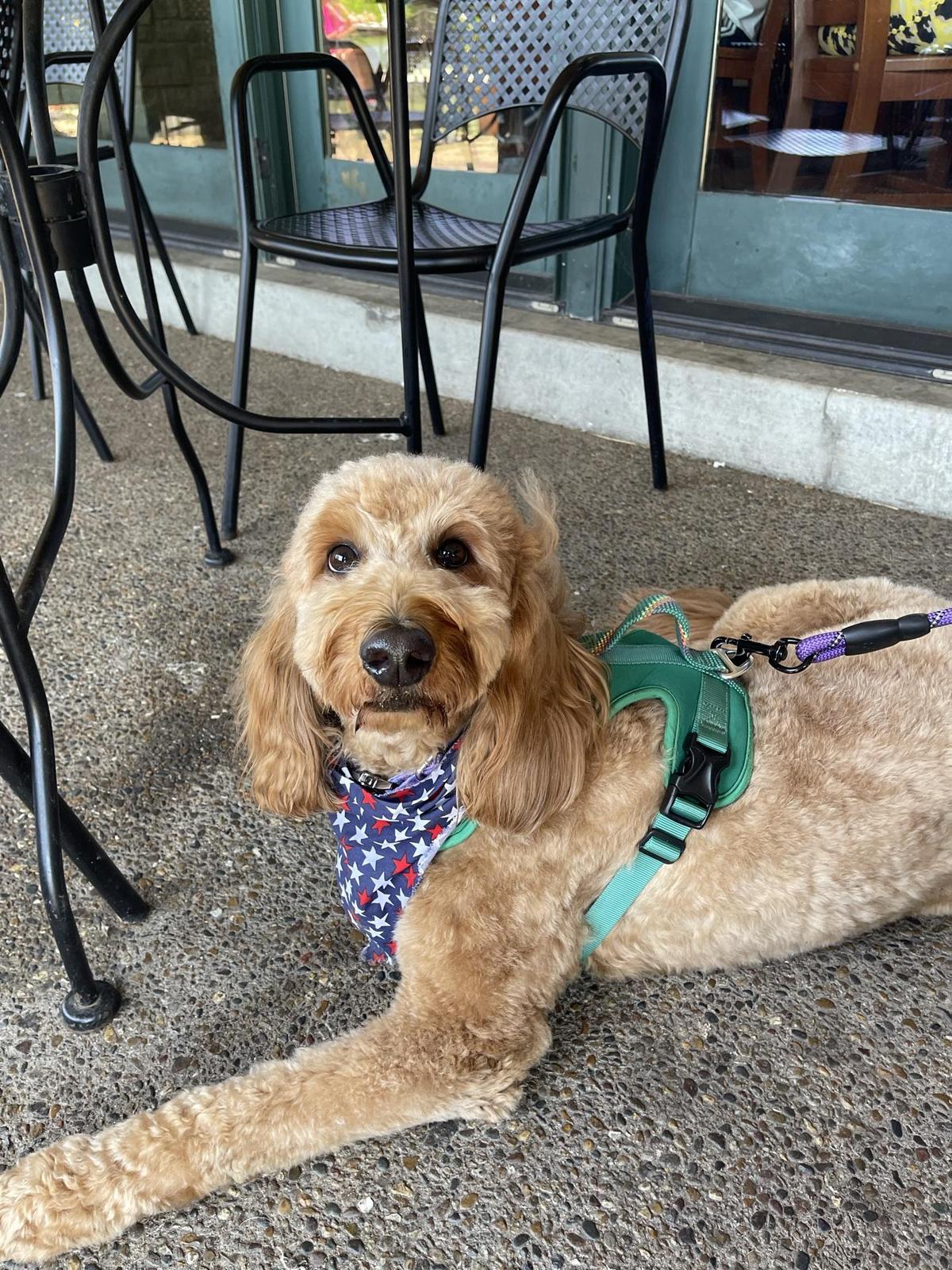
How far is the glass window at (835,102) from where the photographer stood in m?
3.35

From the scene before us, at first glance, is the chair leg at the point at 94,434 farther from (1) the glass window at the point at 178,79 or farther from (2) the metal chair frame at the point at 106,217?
(1) the glass window at the point at 178,79

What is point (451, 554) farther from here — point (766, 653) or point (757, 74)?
point (757, 74)

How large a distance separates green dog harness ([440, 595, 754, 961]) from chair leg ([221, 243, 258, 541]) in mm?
1757

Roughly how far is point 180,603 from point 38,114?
1.36 meters

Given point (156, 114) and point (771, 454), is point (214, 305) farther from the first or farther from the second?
point (771, 454)

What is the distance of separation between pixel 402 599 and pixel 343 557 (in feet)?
0.66

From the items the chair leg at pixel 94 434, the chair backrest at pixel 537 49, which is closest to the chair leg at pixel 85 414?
the chair leg at pixel 94 434

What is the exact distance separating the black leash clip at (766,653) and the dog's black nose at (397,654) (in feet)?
2.09

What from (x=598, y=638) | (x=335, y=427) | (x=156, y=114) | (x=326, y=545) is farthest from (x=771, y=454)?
(x=156, y=114)

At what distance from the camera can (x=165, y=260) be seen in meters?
4.55

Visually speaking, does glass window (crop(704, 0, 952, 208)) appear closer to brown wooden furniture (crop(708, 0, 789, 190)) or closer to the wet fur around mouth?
brown wooden furniture (crop(708, 0, 789, 190))

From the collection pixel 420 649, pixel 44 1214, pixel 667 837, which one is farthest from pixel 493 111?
pixel 44 1214

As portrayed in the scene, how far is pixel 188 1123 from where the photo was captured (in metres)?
1.43

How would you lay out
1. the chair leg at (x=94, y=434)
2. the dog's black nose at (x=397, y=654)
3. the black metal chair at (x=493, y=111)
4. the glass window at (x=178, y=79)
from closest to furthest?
the dog's black nose at (x=397, y=654) < the black metal chair at (x=493, y=111) < the chair leg at (x=94, y=434) < the glass window at (x=178, y=79)
